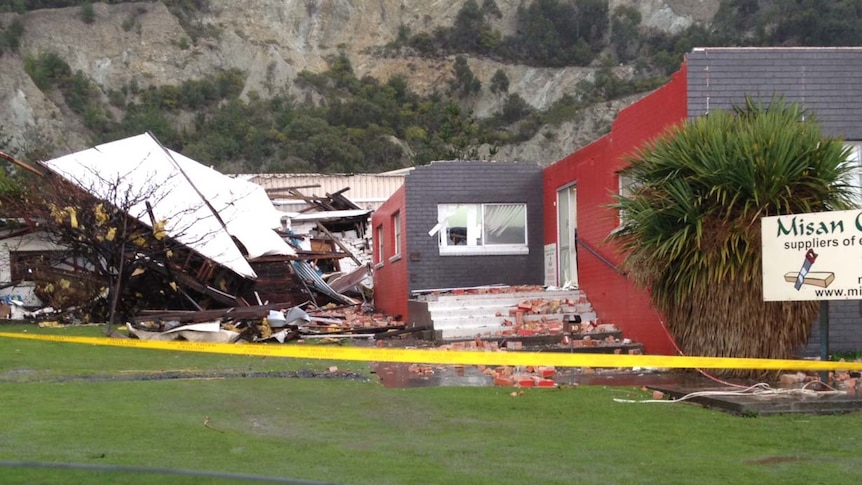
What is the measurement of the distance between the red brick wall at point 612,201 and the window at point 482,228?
2.33m

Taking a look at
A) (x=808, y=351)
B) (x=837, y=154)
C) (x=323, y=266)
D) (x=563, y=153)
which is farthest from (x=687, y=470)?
(x=563, y=153)

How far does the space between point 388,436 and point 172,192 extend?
52.5ft

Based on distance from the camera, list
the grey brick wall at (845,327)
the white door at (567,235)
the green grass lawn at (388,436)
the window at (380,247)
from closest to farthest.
→ the green grass lawn at (388,436) < the grey brick wall at (845,327) < the white door at (567,235) < the window at (380,247)

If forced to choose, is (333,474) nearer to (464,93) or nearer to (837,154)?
(837,154)

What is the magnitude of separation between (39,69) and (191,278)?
218 feet

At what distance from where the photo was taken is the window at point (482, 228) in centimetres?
2220

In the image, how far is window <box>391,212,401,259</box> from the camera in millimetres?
24216

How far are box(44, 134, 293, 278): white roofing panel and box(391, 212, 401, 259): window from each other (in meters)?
3.14

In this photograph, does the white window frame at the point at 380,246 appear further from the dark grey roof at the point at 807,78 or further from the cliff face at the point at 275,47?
the cliff face at the point at 275,47

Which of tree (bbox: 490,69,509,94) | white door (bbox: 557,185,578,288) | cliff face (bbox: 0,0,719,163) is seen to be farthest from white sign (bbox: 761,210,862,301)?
tree (bbox: 490,69,509,94)

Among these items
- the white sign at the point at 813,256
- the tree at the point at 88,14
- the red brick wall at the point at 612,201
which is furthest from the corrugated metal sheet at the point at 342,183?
the tree at the point at 88,14

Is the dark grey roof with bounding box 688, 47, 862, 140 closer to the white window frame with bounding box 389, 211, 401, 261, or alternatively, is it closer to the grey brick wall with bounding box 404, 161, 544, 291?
the grey brick wall with bounding box 404, 161, 544, 291

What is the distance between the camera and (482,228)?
73.7ft

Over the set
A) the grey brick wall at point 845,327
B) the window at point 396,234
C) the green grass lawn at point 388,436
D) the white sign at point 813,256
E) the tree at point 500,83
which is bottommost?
the green grass lawn at point 388,436
